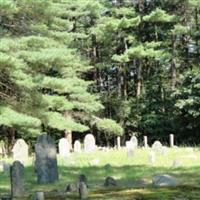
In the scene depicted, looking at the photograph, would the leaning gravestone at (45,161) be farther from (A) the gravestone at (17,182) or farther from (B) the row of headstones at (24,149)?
(B) the row of headstones at (24,149)

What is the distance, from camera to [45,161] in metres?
13.9

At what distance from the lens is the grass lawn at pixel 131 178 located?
9234mm

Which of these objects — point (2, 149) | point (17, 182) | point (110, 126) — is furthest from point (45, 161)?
point (110, 126)

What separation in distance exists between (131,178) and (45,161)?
2263 millimetres

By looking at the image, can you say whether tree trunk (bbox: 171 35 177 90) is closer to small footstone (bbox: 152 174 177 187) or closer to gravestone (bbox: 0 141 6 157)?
gravestone (bbox: 0 141 6 157)

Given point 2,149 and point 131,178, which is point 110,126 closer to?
point 2,149

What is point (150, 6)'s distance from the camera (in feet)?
130

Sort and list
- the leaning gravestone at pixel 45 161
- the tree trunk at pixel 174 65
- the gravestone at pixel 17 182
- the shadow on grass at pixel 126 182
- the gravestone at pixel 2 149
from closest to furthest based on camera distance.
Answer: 1. the shadow on grass at pixel 126 182
2. the gravestone at pixel 17 182
3. the leaning gravestone at pixel 45 161
4. the gravestone at pixel 2 149
5. the tree trunk at pixel 174 65

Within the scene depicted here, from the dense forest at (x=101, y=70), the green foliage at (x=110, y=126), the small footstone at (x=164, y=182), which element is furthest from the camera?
the green foliage at (x=110, y=126)

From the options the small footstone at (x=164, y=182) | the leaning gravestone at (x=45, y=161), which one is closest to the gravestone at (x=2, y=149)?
the leaning gravestone at (x=45, y=161)

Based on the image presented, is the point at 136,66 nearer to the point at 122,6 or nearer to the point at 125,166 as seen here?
the point at 122,6

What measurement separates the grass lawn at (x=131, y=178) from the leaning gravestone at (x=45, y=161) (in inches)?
9.6

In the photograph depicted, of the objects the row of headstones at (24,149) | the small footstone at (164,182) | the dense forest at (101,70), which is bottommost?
the small footstone at (164,182)

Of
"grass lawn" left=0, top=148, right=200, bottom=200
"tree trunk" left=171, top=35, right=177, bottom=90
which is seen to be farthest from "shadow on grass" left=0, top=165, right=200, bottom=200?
"tree trunk" left=171, top=35, right=177, bottom=90
